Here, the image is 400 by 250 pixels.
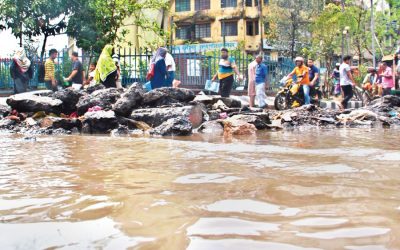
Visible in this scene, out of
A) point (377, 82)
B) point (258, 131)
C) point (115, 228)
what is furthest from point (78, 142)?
point (377, 82)

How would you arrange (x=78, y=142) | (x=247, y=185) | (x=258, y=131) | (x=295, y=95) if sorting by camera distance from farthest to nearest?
(x=295, y=95) → (x=258, y=131) → (x=78, y=142) → (x=247, y=185)

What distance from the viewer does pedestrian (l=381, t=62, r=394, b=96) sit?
12109 millimetres

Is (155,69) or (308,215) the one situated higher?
(155,69)

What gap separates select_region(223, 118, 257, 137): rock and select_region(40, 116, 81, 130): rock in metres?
2.48

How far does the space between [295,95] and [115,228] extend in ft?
32.6

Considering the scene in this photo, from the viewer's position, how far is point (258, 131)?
735cm

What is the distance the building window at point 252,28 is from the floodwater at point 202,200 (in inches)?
1299

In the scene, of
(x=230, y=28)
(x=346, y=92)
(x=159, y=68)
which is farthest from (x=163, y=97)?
(x=230, y=28)

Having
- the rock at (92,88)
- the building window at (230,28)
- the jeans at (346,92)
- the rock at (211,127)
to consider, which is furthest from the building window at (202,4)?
the rock at (211,127)

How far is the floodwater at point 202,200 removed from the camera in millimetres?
1766

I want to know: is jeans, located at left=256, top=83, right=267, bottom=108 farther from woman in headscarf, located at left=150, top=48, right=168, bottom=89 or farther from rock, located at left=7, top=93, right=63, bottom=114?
rock, located at left=7, top=93, right=63, bottom=114

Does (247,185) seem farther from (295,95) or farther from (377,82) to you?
(377,82)

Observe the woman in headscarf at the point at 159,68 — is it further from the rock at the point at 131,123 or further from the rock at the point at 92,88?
the rock at the point at 131,123

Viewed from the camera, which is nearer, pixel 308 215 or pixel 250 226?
pixel 250 226
